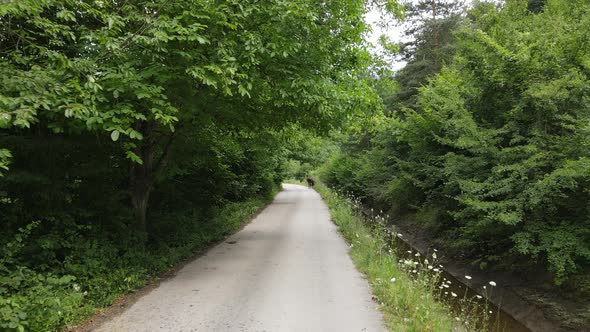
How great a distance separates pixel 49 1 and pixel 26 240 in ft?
11.5

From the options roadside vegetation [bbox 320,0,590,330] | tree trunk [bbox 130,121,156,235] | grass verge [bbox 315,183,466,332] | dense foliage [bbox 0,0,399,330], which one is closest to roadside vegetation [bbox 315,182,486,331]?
grass verge [bbox 315,183,466,332]

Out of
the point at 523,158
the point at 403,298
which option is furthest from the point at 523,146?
the point at 403,298

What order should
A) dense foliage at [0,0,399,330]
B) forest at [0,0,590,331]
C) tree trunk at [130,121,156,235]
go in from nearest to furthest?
dense foliage at [0,0,399,330], forest at [0,0,590,331], tree trunk at [130,121,156,235]

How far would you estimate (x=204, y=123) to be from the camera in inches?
332

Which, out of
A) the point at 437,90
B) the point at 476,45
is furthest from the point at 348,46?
the point at 437,90

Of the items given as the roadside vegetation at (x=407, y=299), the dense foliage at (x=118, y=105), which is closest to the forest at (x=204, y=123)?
the dense foliage at (x=118, y=105)

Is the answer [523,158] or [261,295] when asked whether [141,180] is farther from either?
[523,158]

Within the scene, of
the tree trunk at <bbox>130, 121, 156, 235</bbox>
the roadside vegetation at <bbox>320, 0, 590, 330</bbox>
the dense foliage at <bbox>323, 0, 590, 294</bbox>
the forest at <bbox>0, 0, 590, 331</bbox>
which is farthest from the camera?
the tree trunk at <bbox>130, 121, 156, 235</bbox>

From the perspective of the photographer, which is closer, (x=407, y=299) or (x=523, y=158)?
(x=407, y=299)

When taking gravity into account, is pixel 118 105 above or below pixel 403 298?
above

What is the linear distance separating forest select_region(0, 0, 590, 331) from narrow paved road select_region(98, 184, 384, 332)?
Answer: 0.75 m

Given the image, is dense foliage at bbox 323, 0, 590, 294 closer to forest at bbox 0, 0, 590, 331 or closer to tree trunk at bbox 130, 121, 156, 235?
forest at bbox 0, 0, 590, 331

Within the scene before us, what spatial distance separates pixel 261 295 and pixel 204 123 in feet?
13.7

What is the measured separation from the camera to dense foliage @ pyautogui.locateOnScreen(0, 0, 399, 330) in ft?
15.4
